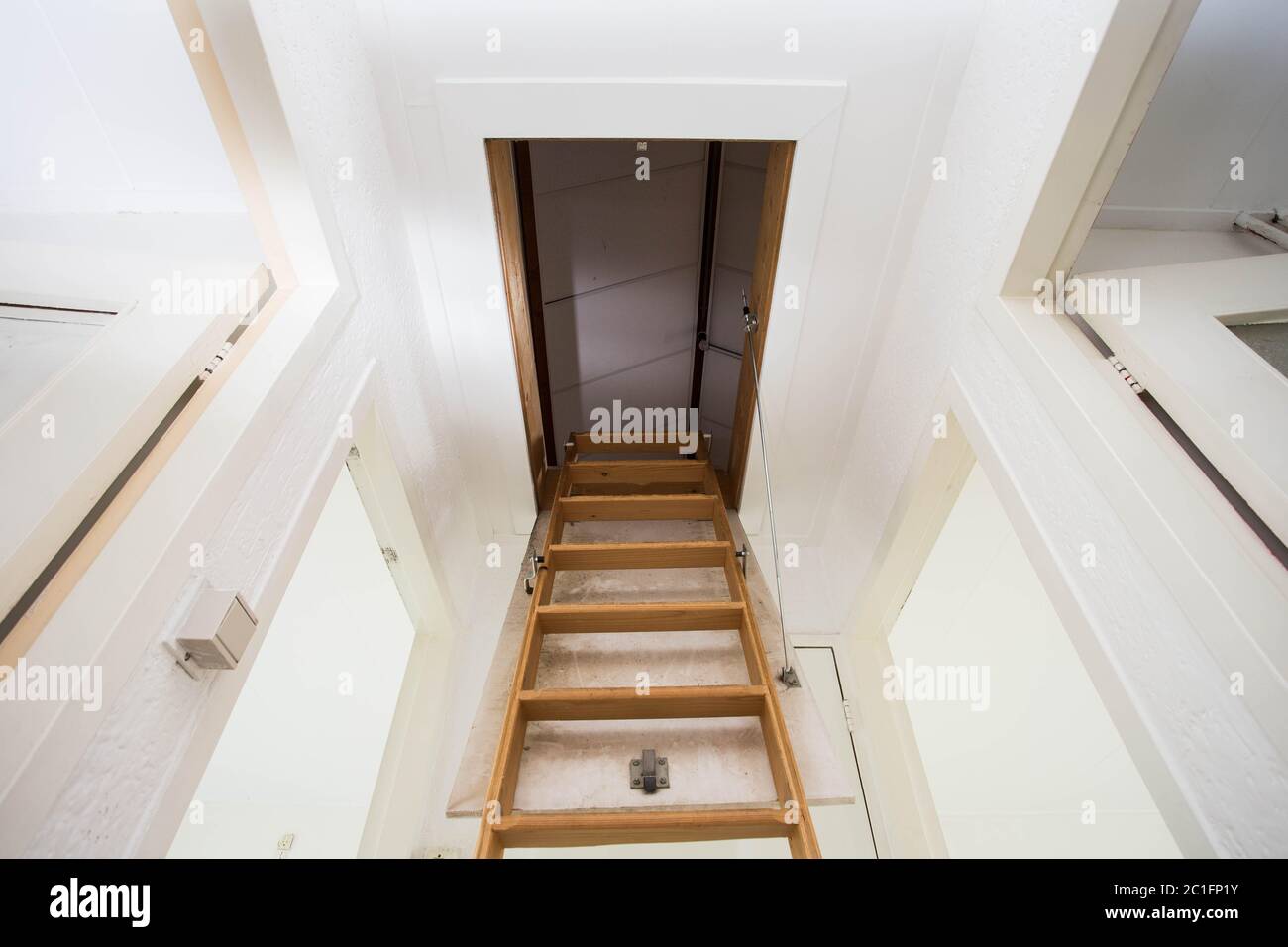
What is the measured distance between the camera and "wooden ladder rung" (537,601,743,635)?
6.23ft

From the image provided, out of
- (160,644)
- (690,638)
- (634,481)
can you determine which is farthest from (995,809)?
(160,644)

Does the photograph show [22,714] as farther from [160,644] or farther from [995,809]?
[995,809]

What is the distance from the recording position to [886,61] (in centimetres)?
171

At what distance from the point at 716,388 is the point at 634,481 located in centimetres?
159

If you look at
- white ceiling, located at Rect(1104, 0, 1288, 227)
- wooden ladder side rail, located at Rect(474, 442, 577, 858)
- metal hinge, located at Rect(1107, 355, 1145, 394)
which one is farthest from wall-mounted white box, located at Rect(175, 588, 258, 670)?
white ceiling, located at Rect(1104, 0, 1288, 227)

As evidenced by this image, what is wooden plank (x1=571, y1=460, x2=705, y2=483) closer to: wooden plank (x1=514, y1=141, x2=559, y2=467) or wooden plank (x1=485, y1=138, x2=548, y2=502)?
wooden plank (x1=485, y1=138, x2=548, y2=502)

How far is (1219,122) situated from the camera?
159cm

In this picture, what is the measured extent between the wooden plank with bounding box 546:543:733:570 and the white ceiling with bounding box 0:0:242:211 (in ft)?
5.14

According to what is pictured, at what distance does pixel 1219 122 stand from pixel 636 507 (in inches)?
90.4

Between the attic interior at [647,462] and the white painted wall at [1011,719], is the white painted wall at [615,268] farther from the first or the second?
the white painted wall at [1011,719]

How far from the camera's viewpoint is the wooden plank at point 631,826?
1.41 m

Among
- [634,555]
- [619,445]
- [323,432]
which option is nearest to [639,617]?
[634,555]

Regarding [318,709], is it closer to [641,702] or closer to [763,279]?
[641,702]
